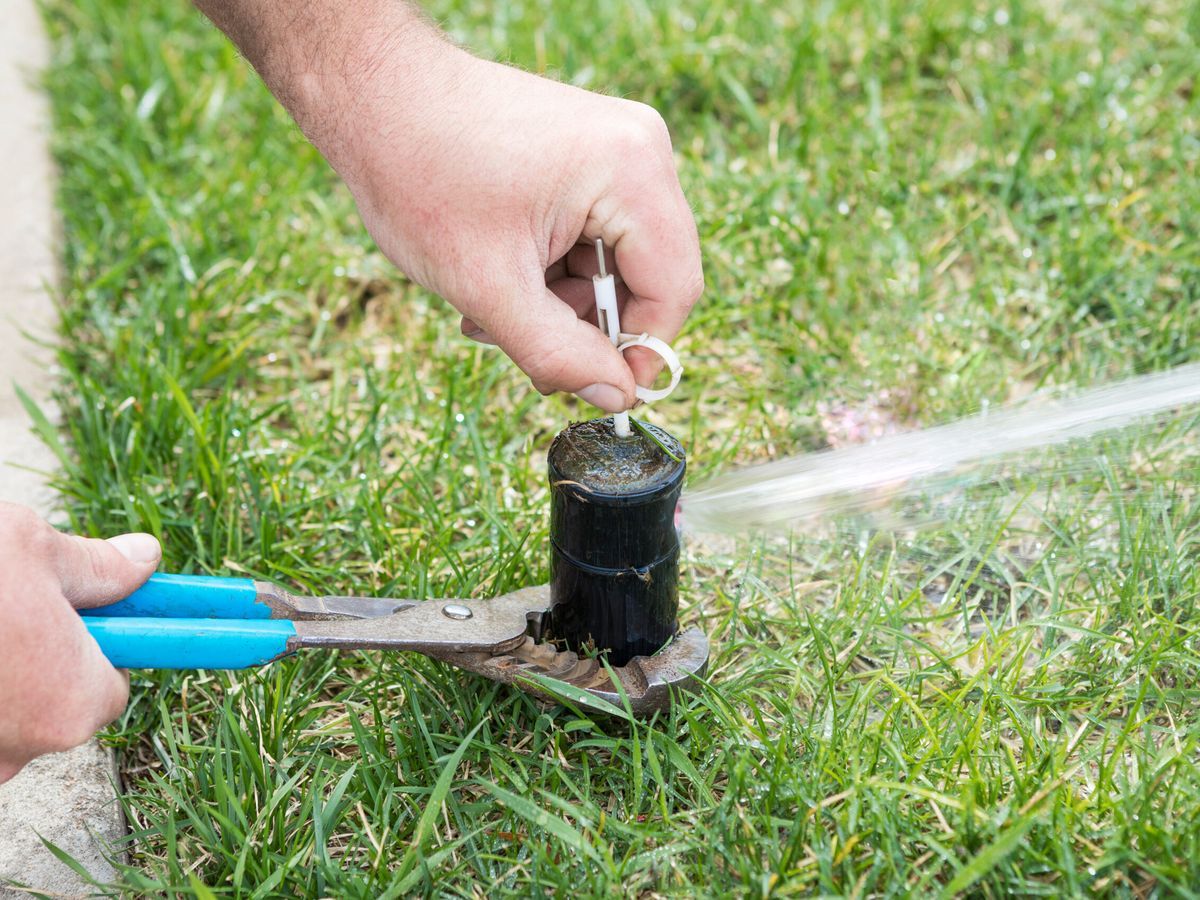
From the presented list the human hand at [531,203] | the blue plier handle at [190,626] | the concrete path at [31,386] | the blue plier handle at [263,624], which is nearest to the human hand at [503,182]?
the human hand at [531,203]

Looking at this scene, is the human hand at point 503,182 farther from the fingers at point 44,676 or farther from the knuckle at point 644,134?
the fingers at point 44,676

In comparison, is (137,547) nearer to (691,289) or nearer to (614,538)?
(614,538)

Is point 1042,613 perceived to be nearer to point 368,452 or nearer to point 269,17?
point 368,452

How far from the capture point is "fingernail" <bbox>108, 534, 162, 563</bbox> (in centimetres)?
158

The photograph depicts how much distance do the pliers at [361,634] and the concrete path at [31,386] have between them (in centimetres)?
39

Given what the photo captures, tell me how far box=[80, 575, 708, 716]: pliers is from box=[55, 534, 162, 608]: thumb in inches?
1.1

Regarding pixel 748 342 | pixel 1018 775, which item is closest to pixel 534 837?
pixel 1018 775

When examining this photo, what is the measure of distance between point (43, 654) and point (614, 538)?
0.73 m

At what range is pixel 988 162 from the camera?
3043 mm

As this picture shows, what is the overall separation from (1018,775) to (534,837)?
688 mm

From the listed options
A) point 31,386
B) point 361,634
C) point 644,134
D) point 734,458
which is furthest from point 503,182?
point 31,386

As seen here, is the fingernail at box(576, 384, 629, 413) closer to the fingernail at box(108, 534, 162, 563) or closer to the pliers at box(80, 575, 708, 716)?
the pliers at box(80, 575, 708, 716)

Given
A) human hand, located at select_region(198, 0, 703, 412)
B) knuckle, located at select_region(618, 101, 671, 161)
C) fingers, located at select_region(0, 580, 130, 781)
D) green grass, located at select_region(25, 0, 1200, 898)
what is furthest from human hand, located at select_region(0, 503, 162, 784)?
knuckle, located at select_region(618, 101, 671, 161)

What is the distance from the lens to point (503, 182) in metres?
1.57
